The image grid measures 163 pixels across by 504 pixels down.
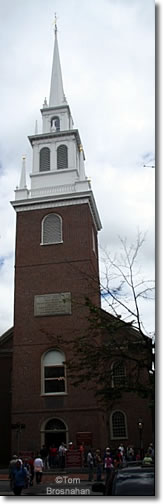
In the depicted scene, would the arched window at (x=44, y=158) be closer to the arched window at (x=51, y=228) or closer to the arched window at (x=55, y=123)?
the arched window at (x=55, y=123)

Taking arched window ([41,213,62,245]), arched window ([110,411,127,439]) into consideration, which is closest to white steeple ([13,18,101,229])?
arched window ([41,213,62,245])

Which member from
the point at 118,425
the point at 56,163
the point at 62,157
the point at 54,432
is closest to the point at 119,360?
the point at 54,432

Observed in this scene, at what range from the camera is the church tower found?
80.2 ft

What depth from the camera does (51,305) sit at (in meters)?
26.1

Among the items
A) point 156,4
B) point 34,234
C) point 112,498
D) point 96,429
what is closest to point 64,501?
point 112,498

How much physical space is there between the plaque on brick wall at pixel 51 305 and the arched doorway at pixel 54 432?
197 inches

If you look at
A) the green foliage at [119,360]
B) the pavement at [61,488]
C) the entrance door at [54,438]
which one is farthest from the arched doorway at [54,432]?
the pavement at [61,488]

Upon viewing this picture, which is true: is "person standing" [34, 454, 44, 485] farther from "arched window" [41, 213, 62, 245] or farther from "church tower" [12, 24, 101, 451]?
"arched window" [41, 213, 62, 245]

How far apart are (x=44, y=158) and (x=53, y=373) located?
41.1 ft

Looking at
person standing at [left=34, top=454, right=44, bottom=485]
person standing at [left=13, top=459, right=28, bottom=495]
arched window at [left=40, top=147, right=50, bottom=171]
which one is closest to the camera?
person standing at [left=13, top=459, right=28, bottom=495]

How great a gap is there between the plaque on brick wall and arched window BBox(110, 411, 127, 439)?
20.6 ft

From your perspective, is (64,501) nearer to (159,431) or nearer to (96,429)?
(159,431)

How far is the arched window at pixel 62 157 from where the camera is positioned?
30.3 metres

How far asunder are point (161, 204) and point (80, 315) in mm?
19089
